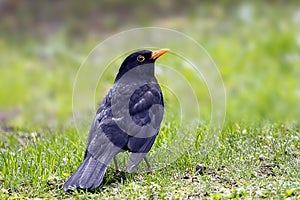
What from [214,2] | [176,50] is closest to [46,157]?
[176,50]

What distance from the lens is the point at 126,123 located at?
5980mm

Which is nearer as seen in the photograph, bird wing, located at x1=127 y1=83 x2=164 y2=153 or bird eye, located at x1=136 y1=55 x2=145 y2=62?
bird wing, located at x1=127 y1=83 x2=164 y2=153

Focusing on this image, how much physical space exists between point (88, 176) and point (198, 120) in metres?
2.00

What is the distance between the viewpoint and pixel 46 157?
6488 millimetres

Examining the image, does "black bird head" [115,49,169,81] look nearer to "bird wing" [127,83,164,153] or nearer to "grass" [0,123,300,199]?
"bird wing" [127,83,164,153]

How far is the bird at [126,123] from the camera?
18.8 feet

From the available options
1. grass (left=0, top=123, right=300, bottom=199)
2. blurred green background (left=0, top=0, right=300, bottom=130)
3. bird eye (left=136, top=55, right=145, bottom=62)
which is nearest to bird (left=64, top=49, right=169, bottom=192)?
bird eye (left=136, top=55, right=145, bottom=62)

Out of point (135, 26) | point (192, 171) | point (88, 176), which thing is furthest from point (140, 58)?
point (135, 26)

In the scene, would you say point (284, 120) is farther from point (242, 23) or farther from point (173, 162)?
point (242, 23)

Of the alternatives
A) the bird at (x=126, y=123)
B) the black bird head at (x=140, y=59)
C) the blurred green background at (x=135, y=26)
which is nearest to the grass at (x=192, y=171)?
the bird at (x=126, y=123)

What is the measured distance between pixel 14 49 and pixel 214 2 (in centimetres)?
409

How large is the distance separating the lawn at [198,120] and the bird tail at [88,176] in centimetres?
9

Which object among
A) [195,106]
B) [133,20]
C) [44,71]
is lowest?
[195,106]

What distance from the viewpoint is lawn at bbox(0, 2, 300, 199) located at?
590 cm
